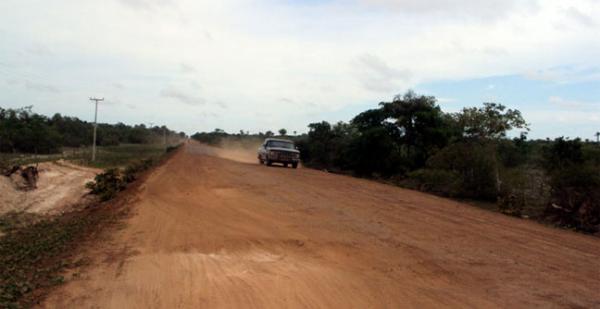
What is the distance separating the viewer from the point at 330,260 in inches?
325

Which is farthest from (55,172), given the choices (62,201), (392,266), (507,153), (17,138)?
(17,138)

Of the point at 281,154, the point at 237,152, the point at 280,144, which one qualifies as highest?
the point at 280,144

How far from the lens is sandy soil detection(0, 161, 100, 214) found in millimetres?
21031

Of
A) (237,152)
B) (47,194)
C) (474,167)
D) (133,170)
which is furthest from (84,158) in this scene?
(474,167)

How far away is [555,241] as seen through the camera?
10.6 meters

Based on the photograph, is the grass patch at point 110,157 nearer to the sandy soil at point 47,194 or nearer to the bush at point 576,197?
the sandy soil at point 47,194

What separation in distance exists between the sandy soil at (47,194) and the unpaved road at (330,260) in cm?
964

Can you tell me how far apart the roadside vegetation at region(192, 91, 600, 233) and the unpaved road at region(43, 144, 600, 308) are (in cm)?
169

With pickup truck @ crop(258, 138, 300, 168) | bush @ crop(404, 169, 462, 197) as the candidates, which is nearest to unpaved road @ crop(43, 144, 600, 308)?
bush @ crop(404, 169, 462, 197)

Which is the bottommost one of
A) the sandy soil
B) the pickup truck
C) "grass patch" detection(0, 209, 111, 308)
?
the sandy soil

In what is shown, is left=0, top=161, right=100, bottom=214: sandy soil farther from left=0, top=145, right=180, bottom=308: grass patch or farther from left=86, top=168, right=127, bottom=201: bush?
left=0, top=145, right=180, bottom=308: grass patch

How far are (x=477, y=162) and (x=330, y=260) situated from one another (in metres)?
12.3

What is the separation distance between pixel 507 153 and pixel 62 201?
66.2ft

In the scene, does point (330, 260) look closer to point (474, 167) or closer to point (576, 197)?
point (576, 197)
